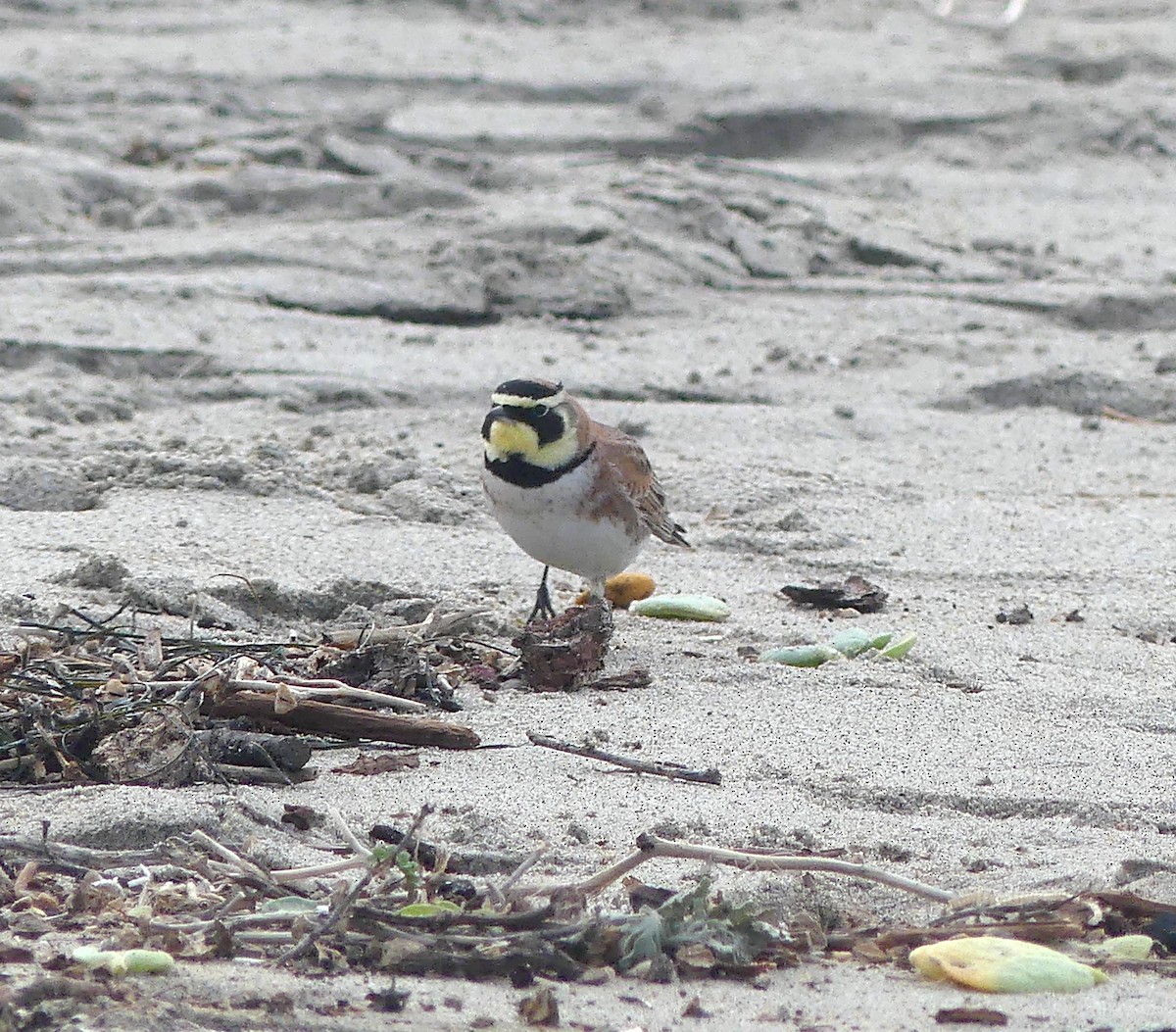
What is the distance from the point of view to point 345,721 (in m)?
3.99

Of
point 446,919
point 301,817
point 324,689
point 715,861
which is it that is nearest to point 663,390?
point 324,689

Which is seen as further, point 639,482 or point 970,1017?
point 639,482

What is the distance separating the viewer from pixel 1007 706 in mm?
4453

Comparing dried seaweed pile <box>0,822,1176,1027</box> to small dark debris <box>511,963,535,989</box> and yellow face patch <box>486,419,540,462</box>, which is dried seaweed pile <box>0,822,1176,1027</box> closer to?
small dark debris <box>511,963,535,989</box>

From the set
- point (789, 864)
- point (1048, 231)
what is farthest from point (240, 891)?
point (1048, 231)

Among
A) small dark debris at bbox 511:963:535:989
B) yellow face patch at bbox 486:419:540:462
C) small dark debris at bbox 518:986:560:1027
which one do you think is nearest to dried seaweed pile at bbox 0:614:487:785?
yellow face patch at bbox 486:419:540:462

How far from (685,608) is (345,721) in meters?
1.48

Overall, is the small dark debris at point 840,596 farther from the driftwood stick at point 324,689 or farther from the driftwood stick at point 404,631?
the driftwood stick at point 324,689

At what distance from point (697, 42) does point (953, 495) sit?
7.31 metres

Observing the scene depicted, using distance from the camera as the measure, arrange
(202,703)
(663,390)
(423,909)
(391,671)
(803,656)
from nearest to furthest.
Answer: (423,909) → (202,703) → (391,671) → (803,656) → (663,390)

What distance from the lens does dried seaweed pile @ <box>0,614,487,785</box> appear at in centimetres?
371

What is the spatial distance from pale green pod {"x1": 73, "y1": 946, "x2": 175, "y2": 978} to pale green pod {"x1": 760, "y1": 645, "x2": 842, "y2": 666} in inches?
89.0

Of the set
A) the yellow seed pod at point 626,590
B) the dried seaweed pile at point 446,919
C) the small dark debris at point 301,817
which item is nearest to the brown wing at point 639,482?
the yellow seed pod at point 626,590

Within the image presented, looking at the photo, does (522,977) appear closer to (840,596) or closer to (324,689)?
(324,689)
